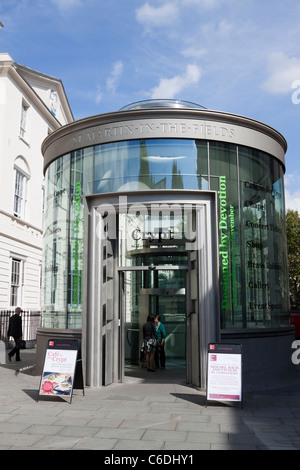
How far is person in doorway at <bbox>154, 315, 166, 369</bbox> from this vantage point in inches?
480

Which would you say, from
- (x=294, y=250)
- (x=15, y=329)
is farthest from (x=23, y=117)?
(x=294, y=250)

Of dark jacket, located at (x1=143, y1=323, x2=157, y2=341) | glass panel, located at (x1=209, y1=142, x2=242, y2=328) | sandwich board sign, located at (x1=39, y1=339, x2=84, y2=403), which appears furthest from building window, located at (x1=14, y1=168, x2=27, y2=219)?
sandwich board sign, located at (x1=39, y1=339, x2=84, y2=403)

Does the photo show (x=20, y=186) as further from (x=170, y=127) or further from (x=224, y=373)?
(x=224, y=373)

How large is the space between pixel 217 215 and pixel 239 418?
4.29 meters

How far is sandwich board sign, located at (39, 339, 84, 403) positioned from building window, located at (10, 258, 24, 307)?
15.1 meters

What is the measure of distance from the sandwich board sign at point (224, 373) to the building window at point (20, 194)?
58.1ft

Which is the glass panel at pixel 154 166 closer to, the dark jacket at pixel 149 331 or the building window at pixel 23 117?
the dark jacket at pixel 149 331

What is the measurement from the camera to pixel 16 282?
2322cm

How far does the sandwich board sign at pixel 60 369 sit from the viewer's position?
798 cm

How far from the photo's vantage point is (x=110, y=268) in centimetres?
1014

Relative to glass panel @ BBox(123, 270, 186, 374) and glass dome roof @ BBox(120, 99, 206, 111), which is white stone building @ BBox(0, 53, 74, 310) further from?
glass dome roof @ BBox(120, 99, 206, 111)

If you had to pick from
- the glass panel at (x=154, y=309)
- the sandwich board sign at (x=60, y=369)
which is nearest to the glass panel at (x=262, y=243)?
the glass panel at (x=154, y=309)
